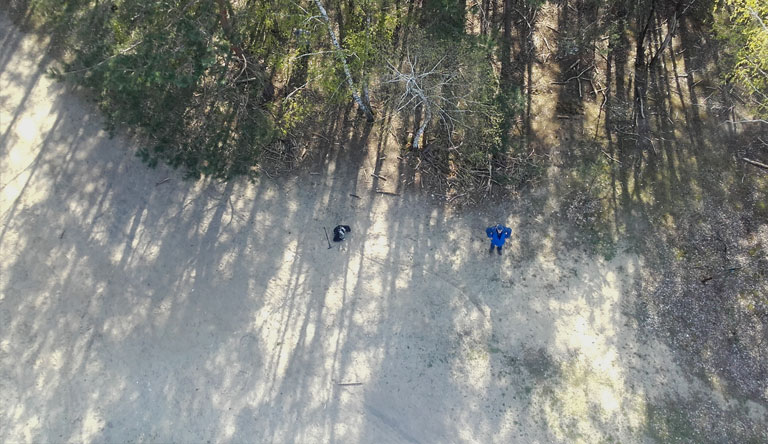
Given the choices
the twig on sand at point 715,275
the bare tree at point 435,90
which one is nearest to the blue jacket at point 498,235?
the bare tree at point 435,90

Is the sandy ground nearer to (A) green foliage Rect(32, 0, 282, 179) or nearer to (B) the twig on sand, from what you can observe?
(A) green foliage Rect(32, 0, 282, 179)

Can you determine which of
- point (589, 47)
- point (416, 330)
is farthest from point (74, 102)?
point (589, 47)

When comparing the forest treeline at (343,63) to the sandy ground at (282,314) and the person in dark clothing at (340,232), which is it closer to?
the sandy ground at (282,314)

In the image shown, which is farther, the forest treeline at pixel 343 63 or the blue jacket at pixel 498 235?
the blue jacket at pixel 498 235

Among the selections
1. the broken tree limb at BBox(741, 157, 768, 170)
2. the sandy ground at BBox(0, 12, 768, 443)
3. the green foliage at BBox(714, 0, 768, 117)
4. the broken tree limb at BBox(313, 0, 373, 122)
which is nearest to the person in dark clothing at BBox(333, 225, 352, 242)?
the sandy ground at BBox(0, 12, 768, 443)

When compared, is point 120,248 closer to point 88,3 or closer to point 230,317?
point 230,317
